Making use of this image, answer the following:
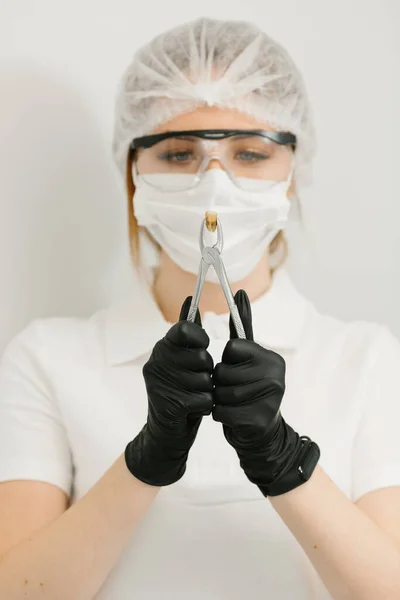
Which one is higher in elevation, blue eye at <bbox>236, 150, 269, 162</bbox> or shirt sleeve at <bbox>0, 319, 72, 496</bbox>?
blue eye at <bbox>236, 150, 269, 162</bbox>

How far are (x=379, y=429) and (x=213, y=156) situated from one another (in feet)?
1.64

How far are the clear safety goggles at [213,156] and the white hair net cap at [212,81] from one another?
37 millimetres

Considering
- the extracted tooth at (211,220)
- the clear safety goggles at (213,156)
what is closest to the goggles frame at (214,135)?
the clear safety goggles at (213,156)

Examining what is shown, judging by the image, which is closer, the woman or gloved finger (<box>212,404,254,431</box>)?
gloved finger (<box>212,404,254,431</box>)

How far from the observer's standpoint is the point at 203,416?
2.96 ft

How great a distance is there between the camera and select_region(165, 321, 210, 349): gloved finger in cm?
81

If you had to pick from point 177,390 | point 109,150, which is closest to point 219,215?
point 177,390

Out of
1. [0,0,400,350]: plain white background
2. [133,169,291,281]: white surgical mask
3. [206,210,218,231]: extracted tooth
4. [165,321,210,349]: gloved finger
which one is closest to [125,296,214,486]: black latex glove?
[165,321,210,349]: gloved finger

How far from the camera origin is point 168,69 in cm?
111

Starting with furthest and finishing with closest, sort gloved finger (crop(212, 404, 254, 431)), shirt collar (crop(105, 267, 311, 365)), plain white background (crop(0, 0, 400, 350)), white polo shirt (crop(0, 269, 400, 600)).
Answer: plain white background (crop(0, 0, 400, 350))
shirt collar (crop(105, 267, 311, 365))
white polo shirt (crop(0, 269, 400, 600))
gloved finger (crop(212, 404, 254, 431))

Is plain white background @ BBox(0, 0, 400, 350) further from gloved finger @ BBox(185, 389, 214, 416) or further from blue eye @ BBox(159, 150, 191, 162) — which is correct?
gloved finger @ BBox(185, 389, 214, 416)

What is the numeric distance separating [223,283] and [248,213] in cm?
24

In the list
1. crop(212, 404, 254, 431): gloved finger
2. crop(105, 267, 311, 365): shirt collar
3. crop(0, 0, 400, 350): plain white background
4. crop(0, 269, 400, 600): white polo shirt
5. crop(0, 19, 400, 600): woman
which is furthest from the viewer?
crop(0, 0, 400, 350): plain white background

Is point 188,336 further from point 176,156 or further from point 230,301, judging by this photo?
point 176,156
